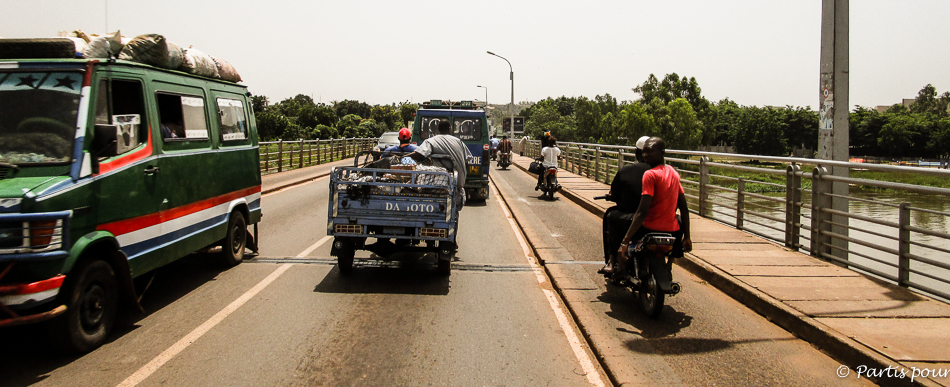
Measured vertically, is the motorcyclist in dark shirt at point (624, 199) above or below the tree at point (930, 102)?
below

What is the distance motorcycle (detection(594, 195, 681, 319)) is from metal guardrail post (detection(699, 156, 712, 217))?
6012 millimetres

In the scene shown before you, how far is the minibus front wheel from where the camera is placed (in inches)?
314

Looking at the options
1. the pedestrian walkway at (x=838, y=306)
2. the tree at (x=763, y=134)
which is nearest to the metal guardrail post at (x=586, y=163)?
the pedestrian walkway at (x=838, y=306)

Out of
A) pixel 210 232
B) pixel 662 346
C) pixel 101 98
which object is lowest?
pixel 662 346

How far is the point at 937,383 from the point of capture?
3896mm

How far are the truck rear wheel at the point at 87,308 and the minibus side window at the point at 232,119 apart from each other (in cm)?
303

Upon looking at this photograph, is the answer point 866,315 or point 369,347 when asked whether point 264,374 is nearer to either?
point 369,347

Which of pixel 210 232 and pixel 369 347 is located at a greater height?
pixel 210 232

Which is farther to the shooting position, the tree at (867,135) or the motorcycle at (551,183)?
the tree at (867,135)

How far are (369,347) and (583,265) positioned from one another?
4.14 meters

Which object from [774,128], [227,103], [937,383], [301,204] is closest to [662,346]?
[937,383]

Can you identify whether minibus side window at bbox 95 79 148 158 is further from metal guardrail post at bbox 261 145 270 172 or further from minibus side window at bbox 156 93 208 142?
metal guardrail post at bbox 261 145 270 172

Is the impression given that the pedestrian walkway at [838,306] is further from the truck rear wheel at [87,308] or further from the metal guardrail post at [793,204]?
the truck rear wheel at [87,308]

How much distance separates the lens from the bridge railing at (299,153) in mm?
25156
